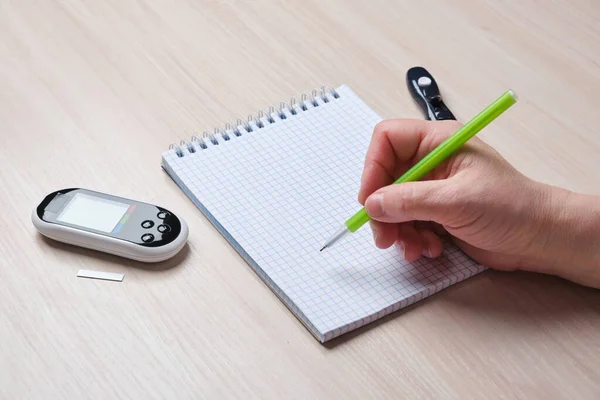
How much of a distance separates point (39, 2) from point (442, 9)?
587 millimetres

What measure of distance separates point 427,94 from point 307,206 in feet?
0.83

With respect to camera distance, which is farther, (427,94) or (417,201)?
(427,94)

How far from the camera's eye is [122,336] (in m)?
0.85

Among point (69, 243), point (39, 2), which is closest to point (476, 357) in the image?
point (69, 243)

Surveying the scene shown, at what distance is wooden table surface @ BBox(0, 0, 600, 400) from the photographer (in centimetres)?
82

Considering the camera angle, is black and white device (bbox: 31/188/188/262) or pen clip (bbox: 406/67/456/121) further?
pen clip (bbox: 406/67/456/121)

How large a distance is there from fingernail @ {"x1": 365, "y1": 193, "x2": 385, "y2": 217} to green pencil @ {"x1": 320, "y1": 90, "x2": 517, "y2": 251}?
0.07 feet

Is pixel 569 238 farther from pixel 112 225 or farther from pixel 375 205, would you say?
pixel 112 225

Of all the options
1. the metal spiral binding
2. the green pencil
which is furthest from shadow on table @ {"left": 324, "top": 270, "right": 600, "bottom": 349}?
the metal spiral binding

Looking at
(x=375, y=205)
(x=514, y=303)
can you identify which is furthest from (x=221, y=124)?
(x=514, y=303)

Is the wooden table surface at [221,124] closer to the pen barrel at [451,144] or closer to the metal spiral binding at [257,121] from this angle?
the metal spiral binding at [257,121]

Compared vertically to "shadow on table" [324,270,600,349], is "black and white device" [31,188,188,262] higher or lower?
lower

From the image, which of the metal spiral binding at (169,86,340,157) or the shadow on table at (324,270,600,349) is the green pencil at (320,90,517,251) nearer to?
the shadow on table at (324,270,600,349)

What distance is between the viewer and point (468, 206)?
86 centimetres
